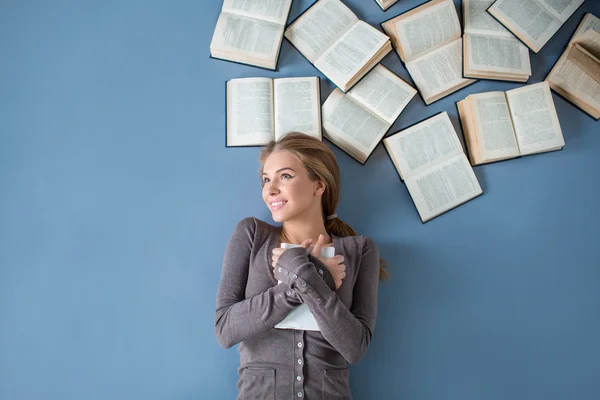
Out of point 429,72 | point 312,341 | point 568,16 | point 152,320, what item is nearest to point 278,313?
point 312,341

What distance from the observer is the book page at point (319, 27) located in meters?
1.77

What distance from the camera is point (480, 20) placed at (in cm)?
184

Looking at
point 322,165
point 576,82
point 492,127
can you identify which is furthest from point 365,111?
point 576,82

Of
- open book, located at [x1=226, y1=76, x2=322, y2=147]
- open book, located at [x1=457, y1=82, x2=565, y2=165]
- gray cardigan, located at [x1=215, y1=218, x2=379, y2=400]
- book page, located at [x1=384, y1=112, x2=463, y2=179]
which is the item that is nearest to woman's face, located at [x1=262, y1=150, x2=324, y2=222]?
gray cardigan, located at [x1=215, y1=218, x2=379, y2=400]

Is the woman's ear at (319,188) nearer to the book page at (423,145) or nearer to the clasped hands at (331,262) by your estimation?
the clasped hands at (331,262)

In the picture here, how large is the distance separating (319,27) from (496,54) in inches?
25.3

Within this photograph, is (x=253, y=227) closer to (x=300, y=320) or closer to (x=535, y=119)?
(x=300, y=320)

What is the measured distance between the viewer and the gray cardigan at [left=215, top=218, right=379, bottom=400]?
1.31 meters

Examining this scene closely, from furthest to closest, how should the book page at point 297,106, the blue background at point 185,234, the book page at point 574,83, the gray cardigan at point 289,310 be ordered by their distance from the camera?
the book page at point 574,83 < the book page at point 297,106 < the blue background at point 185,234 < the gray cardigan at point 289,310

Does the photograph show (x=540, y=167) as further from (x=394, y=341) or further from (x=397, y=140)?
(x=394, y=341)

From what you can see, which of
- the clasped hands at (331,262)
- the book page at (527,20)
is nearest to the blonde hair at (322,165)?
the clasped hands at (331,262)

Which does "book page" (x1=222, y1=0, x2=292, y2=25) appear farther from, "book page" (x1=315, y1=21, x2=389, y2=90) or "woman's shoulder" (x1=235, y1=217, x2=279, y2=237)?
"woman's shoulder" (x1=235, y1=217, x2=279, y2=237)

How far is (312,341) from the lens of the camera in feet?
4.69

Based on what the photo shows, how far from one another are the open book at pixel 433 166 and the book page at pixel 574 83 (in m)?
0.45
